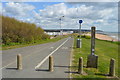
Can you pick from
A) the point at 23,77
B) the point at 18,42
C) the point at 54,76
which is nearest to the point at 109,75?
the point at 54,76

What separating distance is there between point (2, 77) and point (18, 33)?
18.3 metres

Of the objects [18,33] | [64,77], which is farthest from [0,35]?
[64,77]

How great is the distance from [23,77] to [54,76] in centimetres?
138

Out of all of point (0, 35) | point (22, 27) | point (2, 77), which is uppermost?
point (22, 27)

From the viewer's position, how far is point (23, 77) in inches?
224

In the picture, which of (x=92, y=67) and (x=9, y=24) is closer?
(x=92, y=67)

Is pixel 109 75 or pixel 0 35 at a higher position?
pixel 0 35

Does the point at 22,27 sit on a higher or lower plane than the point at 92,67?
higher

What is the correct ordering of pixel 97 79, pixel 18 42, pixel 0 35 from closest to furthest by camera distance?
1. pixel 97 79
2. pixel 0 35
3. pixel 18 42

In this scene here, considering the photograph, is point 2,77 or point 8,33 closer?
point 2,77

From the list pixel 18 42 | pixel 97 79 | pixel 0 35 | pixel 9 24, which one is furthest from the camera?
pixel 18 42

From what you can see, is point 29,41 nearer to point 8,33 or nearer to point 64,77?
point 8,33

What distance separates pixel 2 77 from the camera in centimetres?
576

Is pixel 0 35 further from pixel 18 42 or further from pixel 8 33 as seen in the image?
pixel 18 42
